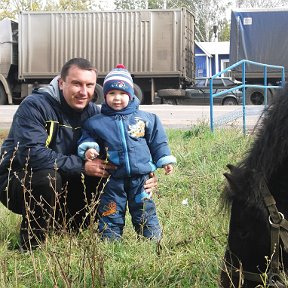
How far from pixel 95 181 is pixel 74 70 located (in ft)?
2.73

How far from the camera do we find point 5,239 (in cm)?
444

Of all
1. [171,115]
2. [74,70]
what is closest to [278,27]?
[171,115]

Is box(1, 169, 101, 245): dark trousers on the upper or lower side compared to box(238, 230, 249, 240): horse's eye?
lower

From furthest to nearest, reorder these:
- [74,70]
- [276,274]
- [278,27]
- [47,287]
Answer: [278,27]
[74,70]
[47,287]
[276,274]

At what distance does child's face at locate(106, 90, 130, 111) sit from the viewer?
424 cm

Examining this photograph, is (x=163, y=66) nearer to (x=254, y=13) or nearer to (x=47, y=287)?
(x=254, y=13)

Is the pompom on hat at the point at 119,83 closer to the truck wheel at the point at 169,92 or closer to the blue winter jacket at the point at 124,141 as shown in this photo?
the blue winter jacket at the point at 124,141

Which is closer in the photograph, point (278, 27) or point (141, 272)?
point (141, 272)

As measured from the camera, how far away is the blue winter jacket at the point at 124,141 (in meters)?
4.20

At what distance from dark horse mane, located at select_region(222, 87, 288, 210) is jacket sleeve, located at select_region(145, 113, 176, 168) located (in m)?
1.72

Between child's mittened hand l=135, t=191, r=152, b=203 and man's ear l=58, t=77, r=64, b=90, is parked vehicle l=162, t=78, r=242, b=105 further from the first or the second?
child's mittened hand l=135, t=191, r=152, b=203

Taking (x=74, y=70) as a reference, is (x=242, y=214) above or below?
below

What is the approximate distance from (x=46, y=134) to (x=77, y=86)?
0.41 meters

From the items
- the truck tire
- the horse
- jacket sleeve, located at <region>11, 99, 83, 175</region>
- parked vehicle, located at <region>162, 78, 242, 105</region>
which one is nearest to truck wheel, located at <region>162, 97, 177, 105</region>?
parked vehicle, located at <region>162, 78, 242, 105</region>
